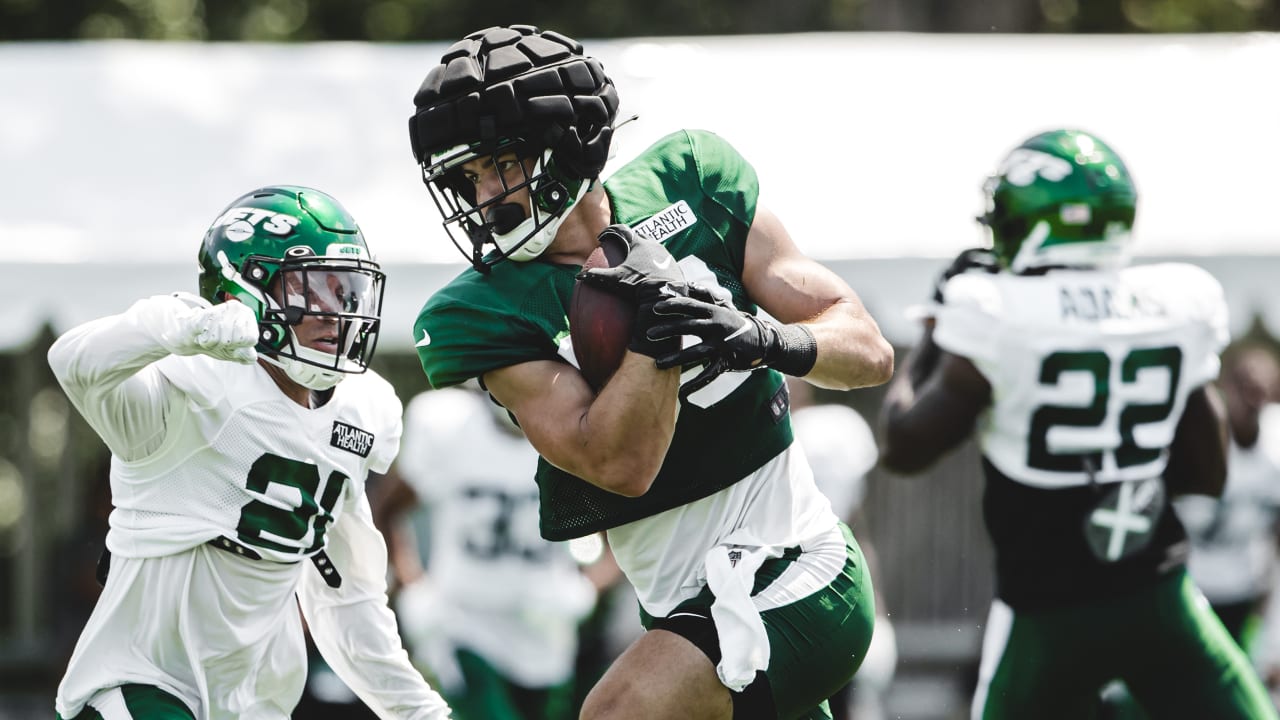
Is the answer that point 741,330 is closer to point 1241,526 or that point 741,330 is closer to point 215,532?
point 215,532

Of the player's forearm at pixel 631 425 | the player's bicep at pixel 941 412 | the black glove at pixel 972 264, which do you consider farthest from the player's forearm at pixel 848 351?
the black glove at pixel 972 264

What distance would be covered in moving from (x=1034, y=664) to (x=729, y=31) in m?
11.4

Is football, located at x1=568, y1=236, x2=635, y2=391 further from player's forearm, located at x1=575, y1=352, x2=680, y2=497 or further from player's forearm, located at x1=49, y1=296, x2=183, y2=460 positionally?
player's forearm, located at x1=49, y1=296, x2=183, y2=460

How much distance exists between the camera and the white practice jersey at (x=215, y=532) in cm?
379

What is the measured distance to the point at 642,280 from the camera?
10.4 feet

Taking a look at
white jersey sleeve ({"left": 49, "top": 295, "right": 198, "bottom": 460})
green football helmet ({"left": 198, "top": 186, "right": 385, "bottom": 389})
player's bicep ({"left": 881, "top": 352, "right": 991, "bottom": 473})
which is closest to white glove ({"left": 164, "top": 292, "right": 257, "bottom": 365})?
white jersey sleeve ({"left": 49, "top": 295, "right": 198, "bottom": 460})

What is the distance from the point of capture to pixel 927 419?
14.6 ft

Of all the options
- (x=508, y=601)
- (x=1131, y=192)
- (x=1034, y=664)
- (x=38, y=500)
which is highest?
(x=1131, y=192)

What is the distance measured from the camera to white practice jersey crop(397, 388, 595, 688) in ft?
21.5

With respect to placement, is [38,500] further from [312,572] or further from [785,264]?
[785,264]

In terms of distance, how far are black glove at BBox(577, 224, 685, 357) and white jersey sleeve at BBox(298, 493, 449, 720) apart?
1115mm

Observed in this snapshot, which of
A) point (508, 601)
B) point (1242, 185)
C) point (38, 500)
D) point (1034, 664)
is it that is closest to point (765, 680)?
point (1034, 664)

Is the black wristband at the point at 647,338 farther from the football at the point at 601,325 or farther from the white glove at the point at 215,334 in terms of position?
the white glove at the point at 215,334

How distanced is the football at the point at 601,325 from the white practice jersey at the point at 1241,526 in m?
4.92
